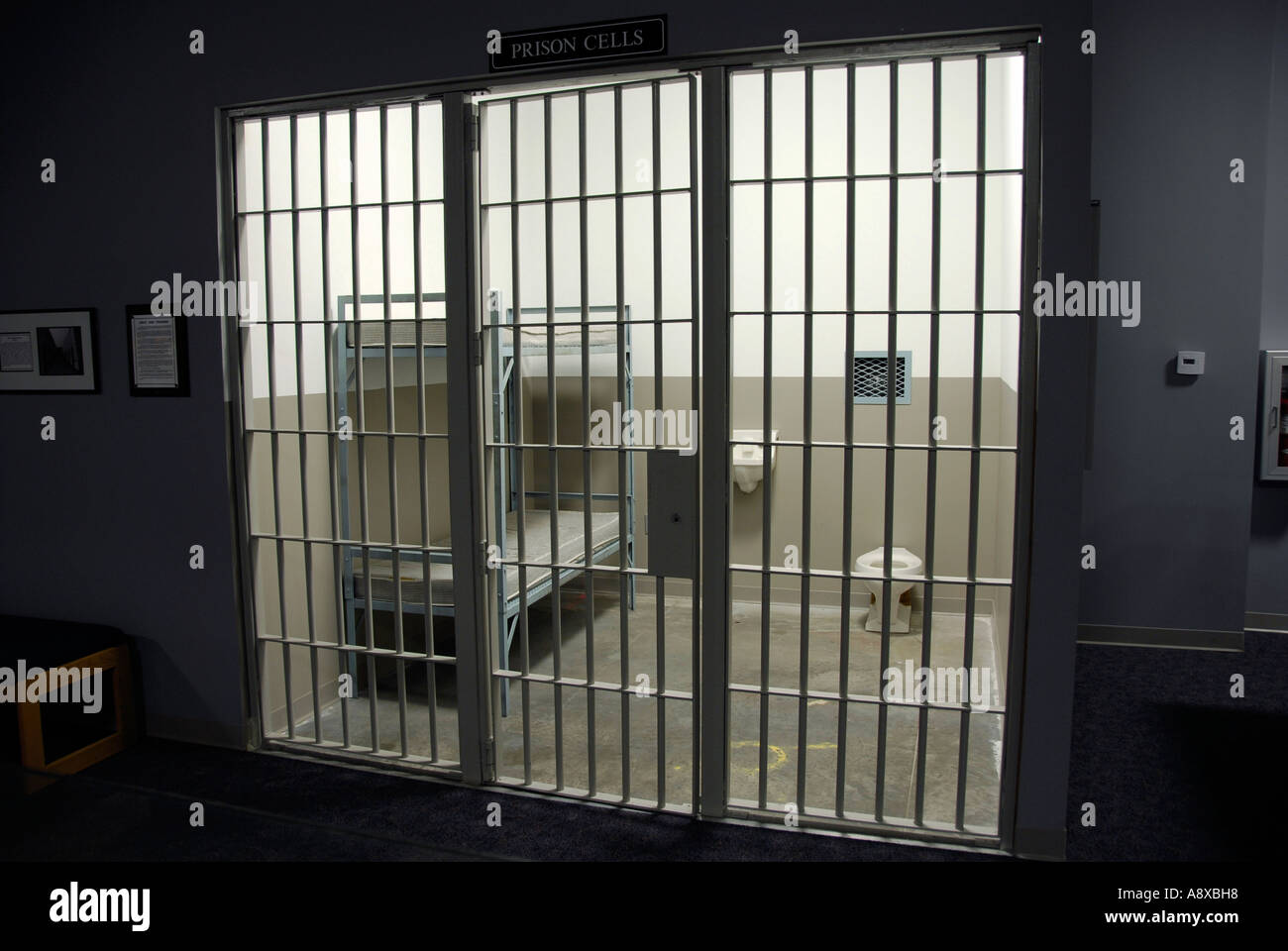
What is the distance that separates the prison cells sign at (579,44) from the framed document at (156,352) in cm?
183

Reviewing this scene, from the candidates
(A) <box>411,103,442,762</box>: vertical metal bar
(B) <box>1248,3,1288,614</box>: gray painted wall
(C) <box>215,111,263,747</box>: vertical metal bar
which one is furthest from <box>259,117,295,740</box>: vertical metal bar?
(B) <box>1248,3,1288,614</box>: gray painted wall

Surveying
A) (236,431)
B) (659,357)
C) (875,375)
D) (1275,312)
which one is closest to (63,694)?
(236,431)

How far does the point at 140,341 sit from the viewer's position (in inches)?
161

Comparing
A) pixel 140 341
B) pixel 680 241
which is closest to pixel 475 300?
pixel 140 341

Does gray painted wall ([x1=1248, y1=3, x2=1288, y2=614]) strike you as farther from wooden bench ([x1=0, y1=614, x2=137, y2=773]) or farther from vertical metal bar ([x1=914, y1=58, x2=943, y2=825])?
wooden bench ([x1=0, y1=614, x2=137, y2=773])

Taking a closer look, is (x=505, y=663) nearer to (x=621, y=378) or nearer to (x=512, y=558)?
(x=512, y=558)

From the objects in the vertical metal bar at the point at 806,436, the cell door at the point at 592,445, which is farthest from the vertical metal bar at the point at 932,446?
the cell door at the point at 592,445

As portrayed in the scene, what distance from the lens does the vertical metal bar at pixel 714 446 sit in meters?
3.31

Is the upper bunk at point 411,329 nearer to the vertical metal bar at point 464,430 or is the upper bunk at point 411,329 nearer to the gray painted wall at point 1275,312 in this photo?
the vertical metal bar at point 464,430

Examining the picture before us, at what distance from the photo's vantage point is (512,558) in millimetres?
5262

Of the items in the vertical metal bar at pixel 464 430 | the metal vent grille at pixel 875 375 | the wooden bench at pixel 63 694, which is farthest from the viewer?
the metal vent grille at pixel 875 375

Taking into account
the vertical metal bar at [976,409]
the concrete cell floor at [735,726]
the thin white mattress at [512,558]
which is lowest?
the concrete cell floor at [735,726]

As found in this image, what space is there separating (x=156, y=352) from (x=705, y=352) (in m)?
2.48
